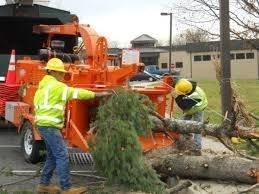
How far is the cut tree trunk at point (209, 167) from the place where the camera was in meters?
8.80

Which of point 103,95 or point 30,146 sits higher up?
point 103,95

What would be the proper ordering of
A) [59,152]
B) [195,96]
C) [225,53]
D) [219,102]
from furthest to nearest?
[219,102] < [225,53] < [195,96] < [59,152]

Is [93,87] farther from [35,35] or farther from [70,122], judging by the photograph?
[35,35]

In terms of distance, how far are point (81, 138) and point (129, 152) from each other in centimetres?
125

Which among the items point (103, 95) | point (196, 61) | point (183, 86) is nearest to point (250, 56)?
point (196, 61)

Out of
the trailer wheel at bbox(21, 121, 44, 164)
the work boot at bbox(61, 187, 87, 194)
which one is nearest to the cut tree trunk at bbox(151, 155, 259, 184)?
the work boot at bbox(61, 187, 87, 194)

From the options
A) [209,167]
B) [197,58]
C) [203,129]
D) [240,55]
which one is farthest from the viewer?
[197,58]

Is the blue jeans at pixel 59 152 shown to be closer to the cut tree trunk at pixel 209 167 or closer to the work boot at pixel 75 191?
the work boot at pixel 75 191

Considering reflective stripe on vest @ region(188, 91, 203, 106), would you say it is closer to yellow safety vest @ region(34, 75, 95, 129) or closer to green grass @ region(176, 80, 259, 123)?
green grass @ region(176, 80, 259, 123)

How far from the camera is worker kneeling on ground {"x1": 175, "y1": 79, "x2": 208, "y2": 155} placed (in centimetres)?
1120

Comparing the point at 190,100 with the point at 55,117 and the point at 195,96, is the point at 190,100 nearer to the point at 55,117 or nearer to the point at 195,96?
the point at 195,96

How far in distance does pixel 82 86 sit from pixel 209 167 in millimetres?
2582

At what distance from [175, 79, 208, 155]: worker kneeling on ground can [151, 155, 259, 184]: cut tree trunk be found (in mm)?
1637

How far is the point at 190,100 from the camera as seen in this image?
11.5 m
